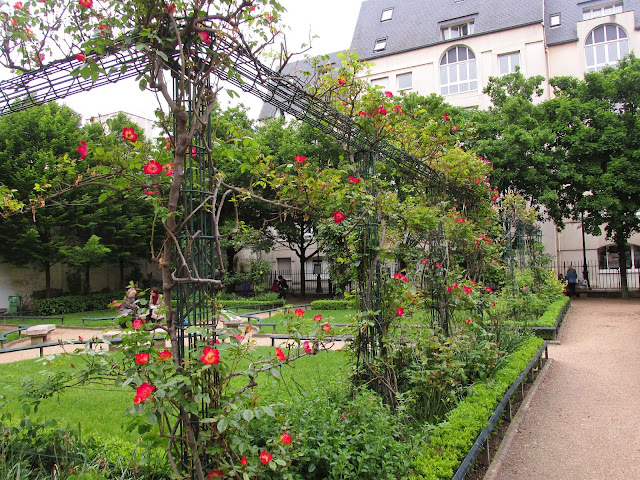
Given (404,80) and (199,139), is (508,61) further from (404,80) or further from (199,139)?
(199,139)

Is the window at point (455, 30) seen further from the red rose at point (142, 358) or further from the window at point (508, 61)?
the red rose at point (142, 358)

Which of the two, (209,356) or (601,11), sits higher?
(601,11)

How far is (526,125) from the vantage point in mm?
16797

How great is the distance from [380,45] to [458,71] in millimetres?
5354

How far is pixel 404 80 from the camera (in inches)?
993

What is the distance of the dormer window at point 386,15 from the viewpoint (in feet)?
90.6

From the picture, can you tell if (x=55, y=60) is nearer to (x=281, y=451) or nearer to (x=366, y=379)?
(x=281, y=451)

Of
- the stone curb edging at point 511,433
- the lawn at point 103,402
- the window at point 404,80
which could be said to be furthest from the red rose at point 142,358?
the window at point 404,80

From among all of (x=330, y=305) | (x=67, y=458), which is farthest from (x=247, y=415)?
(x=330, y=305)

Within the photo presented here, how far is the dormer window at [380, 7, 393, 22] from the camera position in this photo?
27.6 m

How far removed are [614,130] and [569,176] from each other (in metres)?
2.10

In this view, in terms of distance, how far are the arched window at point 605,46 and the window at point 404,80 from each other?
8.68 m

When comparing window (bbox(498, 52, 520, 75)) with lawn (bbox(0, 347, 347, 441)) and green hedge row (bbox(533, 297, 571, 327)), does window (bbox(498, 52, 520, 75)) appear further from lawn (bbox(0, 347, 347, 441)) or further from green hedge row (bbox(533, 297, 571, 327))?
lawn (bbox(0, 347, 347, 441))

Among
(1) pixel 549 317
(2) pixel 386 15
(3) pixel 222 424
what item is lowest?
(1) pixel 549 317
